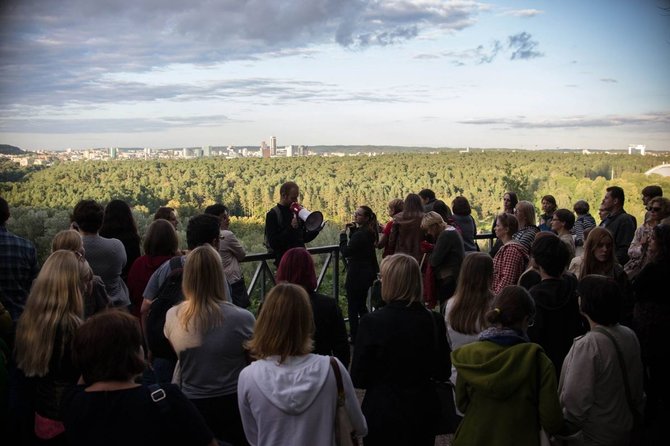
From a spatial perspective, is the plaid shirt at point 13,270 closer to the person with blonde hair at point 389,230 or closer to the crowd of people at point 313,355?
the crowd of people at point 313,355

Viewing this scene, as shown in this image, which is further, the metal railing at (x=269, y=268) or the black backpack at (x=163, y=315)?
the metal railing at (x=269, y=268)

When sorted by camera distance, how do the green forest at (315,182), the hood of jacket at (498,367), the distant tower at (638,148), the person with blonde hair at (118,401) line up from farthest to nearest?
the distant tower at (638,148)
the green forest at (315,182)
the hood of jacket at (498,367)
the person with blonde hair at (118,401)

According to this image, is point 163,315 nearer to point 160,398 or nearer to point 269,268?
point 160,398

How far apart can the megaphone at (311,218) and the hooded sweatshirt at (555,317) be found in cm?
277

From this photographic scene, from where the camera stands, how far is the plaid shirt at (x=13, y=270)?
415 centimetres

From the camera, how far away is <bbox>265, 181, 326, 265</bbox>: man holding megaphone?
6.07m

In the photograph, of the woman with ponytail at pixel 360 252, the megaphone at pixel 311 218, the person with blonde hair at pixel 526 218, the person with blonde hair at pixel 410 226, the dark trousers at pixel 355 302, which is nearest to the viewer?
the person with blonde hair at pixel 526 218

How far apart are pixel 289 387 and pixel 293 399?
48 mm

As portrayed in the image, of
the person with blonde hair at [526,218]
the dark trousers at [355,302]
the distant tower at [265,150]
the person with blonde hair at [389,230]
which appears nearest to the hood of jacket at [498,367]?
the person with blonde hair at [526,218]

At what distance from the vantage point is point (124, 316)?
2.18 m

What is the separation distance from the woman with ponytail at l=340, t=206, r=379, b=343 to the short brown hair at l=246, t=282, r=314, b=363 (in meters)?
3.83

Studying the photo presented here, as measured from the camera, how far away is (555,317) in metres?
3.69

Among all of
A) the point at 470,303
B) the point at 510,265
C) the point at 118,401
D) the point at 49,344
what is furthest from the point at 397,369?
the point at 510,265

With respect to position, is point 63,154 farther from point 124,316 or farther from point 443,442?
point 124,316
